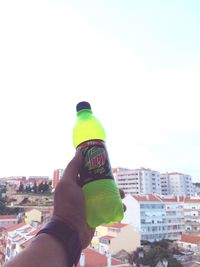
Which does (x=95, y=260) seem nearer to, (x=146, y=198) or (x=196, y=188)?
(x=146, y=198)

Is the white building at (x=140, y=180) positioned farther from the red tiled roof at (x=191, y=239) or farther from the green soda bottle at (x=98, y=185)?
the green soda bottle at (x=98, y=185)

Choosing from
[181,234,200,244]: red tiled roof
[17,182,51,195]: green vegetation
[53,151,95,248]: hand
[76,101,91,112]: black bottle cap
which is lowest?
[181,234,200,244]: red tiled roof

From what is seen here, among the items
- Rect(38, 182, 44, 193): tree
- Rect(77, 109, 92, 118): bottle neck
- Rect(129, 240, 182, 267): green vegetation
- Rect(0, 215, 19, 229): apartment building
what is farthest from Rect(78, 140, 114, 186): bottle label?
Rect(38, 182, 44, 193): tree

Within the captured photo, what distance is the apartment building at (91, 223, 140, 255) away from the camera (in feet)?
26.9

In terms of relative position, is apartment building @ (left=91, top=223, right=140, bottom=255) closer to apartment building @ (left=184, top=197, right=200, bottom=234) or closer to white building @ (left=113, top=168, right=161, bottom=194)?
apartment building @ (left=184, top=197, right=200, bottom=234)

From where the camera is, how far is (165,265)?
6992 mm

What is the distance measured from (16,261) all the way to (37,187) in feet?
57.4

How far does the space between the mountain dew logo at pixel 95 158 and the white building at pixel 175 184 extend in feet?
70.8

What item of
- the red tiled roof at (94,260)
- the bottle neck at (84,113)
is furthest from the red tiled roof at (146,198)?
the bottle neck at (84,113)

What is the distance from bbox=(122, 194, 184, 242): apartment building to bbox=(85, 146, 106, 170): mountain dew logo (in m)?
11.3

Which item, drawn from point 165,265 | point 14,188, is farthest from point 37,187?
point 165,265

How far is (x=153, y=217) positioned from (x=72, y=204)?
1209cm

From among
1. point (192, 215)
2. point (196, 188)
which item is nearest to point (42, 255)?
point (192, 215)

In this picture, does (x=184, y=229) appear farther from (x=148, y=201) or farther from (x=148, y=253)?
(x=148, y=253)
